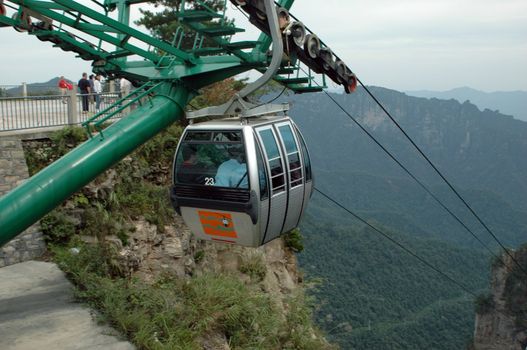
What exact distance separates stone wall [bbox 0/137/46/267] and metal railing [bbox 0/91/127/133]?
2.22ft

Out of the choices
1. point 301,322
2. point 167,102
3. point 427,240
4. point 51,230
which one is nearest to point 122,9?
point 167,102

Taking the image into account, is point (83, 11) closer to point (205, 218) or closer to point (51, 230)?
point (205, 218)

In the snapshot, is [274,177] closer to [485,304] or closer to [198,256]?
[198,256]

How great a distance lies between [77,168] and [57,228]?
14.9ft

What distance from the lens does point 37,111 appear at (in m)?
13.4

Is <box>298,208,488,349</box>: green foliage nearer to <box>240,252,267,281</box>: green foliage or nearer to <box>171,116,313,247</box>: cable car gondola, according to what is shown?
<box>240,252,267,281</box>: green foliage

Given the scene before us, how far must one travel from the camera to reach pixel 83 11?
770 cm

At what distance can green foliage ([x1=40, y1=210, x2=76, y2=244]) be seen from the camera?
1181cm

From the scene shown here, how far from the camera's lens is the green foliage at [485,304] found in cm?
8250

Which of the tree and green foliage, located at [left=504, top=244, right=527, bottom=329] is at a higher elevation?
the tree

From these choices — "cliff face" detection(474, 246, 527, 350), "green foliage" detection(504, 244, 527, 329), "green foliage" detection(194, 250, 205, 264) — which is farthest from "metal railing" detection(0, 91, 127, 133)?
"green foliage" detection(504, 244, 527, 329)

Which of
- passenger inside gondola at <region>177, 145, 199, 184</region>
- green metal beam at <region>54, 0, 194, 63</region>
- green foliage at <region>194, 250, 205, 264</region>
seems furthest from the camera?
green foliage at <region>194, 250, 205, 264</region>

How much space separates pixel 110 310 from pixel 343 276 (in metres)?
128

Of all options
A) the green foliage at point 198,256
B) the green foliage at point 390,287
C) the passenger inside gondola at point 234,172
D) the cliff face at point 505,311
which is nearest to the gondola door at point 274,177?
the passenger inside gondola at point 234,172
